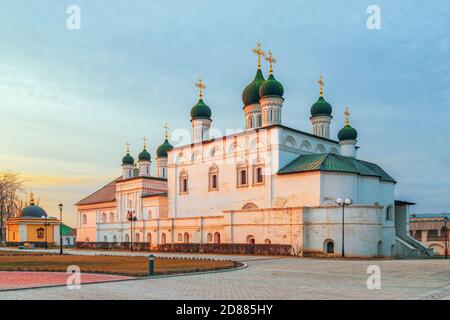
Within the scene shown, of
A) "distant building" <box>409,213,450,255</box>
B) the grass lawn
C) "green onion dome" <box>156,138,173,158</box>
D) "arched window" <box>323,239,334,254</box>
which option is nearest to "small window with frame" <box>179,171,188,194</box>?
"green onion dome" <box>156,138,173,158</box>

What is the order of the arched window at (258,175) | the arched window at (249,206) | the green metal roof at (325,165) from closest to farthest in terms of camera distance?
the green metal roof at (325,165)
the arched window at (258,175)
the arched window at (249,206)

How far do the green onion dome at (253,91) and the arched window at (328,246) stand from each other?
16.7 meters

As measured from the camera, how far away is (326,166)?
3569 centimetres

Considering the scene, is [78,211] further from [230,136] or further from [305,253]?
[305,253]

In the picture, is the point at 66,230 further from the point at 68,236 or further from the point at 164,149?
the point at 164,149

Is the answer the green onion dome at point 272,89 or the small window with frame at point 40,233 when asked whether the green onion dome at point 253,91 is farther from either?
the small window with frame at point 40,233

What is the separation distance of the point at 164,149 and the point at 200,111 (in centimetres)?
1310

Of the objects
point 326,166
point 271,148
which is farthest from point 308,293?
point 271,148

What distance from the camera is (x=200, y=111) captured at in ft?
158

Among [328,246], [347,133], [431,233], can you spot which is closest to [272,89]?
[347,133]

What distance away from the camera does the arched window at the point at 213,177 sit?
4328 cm

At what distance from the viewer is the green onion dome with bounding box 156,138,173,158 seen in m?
59.7

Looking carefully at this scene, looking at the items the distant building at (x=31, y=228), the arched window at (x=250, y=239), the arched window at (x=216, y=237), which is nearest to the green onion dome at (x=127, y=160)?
the distant building at (x=31, y=228)

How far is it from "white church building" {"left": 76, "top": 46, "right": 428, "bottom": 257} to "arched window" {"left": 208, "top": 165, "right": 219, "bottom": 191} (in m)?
0.09
